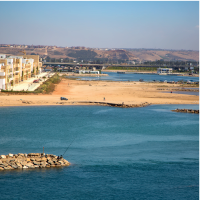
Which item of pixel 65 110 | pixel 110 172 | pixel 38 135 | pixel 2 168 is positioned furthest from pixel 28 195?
pixel 65 110

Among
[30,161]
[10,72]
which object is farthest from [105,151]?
[10,72]

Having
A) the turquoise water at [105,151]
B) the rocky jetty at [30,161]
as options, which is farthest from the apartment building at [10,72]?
the rocky jetty at [30,161]

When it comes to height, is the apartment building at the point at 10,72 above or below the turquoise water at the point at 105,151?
above

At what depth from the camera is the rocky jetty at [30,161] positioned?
2220cm

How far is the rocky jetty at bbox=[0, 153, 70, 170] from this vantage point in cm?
2220

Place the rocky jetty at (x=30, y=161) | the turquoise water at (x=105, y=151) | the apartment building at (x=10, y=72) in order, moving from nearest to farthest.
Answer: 1. the turquoise water at (x=105, y=151)
2. the rocky jetty at (x=30, y=161)
3. the apartment building at (x=10, y=72)

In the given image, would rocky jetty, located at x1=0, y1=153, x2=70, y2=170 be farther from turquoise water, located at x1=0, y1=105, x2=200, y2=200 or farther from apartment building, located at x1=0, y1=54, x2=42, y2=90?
apartment building, located at x1=0, y1=54, x2=42, y2=90

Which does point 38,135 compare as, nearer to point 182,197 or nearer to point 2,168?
point 2,168

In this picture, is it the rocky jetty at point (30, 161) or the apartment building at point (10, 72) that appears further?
the apartment building at point (10, 72)

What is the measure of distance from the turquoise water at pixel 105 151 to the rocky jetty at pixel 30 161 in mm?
491

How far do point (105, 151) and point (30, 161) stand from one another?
6.53 m

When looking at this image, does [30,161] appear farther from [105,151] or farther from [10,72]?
[10,72]

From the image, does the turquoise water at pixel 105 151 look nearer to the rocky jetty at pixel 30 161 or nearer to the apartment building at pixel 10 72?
the rocky jetty at pixel 30 161

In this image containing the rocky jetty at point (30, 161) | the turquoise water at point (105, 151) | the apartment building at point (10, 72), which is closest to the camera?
the turquoise water at point (105, 151)
